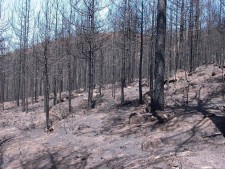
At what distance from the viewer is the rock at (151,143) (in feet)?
31.7

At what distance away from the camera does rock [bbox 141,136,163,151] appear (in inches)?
380

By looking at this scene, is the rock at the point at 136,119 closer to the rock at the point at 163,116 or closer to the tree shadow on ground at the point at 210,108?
the rock at the point at 163,116

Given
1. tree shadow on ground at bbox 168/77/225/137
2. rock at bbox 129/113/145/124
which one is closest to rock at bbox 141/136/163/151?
tree shadow on ground at bbox 168/77/225/137

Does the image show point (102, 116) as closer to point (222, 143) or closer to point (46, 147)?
point (46, 147)

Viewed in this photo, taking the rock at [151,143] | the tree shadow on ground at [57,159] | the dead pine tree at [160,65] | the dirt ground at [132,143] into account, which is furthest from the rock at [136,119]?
the rock at [151,143]

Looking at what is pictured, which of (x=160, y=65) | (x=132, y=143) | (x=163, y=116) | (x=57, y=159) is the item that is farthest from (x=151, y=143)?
(x=160, y=65)

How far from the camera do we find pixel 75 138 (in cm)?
1319

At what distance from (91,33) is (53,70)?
12.6m

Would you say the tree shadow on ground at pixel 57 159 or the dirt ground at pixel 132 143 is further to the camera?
the tree shadow on ground at pixel 57 159

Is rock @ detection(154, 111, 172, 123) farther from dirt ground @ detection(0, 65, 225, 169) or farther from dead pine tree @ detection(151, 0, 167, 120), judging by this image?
dead pine tree @ detection(151, 0, 167, 120)

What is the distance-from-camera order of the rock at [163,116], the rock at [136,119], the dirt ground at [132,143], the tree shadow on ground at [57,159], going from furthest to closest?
the rock at [136,119] < the rock at [163,116] < the tree shadow on ground at [57,159] < the dirt ground at [132,143]

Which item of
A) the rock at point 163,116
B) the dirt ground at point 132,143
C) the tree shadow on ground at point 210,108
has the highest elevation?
the tree shadow on ground at point 210,108

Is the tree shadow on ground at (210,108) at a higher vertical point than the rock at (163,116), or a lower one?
higher

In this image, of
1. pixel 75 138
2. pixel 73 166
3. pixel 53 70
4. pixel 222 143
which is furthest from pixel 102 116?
pixel 53 70
